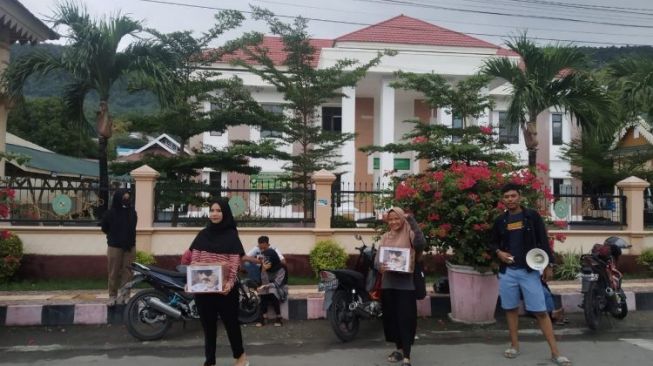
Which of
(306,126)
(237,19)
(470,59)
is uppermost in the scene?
(470,59)

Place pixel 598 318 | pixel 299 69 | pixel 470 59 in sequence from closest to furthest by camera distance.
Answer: pixel 598 318 < pixel 299 69 < pixel 470 59

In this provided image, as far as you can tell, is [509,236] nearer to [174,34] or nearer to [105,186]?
[105,186]

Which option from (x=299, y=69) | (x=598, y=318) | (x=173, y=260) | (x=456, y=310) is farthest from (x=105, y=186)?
(x=598, y=318)

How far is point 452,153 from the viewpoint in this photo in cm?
1091

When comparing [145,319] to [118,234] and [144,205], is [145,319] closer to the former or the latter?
[118,234]

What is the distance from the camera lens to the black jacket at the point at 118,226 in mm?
7293

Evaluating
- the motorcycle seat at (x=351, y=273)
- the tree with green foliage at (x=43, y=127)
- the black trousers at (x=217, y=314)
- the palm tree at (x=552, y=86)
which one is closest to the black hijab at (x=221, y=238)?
the black trousers at (x=217, y=314)

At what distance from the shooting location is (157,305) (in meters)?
6.18

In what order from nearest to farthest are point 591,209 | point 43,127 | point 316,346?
point 316,346 → point 591,209 → point 43,127

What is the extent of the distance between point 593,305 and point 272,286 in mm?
4008

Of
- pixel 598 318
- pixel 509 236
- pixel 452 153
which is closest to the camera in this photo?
pixel 509 236

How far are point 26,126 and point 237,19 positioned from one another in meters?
30.2

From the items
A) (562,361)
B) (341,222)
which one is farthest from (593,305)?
(341,222)

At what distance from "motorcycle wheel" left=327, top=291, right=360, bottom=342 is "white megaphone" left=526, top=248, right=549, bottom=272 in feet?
6.92
